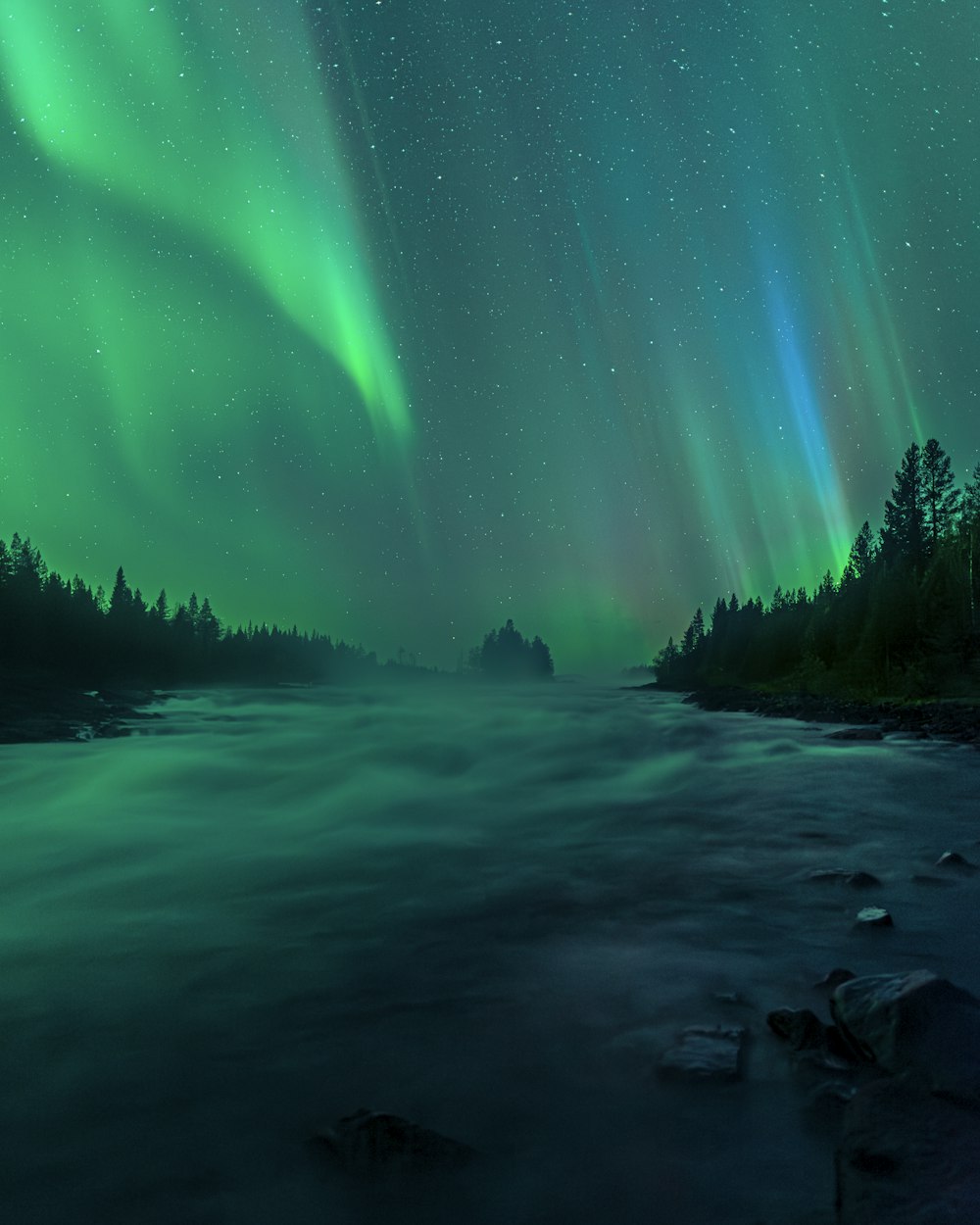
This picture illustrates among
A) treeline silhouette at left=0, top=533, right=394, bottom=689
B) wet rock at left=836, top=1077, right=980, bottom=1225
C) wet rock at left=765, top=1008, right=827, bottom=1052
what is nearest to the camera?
wet rock at left=836, top=1077, right=980, bottom=1225

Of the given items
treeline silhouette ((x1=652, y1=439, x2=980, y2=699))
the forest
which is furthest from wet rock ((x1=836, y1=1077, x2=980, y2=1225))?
the forest

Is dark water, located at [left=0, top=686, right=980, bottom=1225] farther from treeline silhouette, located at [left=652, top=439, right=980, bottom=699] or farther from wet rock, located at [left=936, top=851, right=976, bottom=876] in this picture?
treeline silhouette, located at [left=652, top=439, right=980, bottom=699]

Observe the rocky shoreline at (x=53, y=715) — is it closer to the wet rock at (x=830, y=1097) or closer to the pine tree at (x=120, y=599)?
the wet rock at (x=830, y=1097)

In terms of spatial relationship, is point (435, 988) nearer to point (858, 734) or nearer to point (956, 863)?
point (956, 863)

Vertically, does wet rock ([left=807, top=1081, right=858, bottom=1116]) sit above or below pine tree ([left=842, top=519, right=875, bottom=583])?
below

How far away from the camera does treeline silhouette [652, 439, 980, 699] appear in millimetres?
52625

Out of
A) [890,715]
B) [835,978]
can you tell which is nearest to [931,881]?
[835,978]

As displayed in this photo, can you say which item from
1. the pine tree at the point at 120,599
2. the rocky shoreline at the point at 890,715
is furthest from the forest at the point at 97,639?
the rocky shoreline at the point at 890,715

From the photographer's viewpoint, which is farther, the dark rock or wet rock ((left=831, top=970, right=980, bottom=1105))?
the dark rock

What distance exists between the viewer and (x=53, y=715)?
3788cm

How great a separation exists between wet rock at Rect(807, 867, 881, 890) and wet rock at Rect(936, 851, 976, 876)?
121 cm

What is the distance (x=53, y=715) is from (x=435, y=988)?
4022 centimetres

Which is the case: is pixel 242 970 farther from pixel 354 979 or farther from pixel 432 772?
pixel 432 772

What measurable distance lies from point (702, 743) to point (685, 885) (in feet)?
71.8
